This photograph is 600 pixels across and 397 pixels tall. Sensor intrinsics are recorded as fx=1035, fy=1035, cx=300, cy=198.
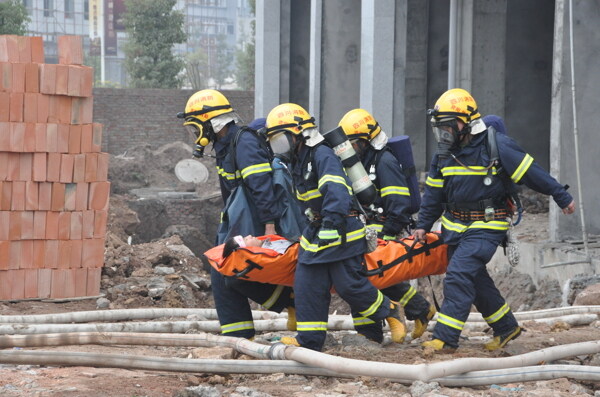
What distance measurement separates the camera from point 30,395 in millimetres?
5715

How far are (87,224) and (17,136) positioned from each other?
1.21 meters

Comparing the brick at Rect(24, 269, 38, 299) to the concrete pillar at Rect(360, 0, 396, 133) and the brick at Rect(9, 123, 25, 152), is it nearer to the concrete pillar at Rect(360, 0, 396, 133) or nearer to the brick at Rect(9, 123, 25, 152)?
the brick at Rect(9, 123, 25, 152)

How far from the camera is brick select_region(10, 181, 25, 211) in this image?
34.6ft

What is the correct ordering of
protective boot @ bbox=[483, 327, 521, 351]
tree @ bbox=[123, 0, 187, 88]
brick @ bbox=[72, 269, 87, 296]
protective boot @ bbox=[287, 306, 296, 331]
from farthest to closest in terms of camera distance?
tree @ bbox=[123, 0, 187, 88]
brick @ bbox=[72, 269, 87, 296]
protective boot @ bbox=[287, 306, 296, 331]
protective boot @ bbox=[483, 327, 521, 351]

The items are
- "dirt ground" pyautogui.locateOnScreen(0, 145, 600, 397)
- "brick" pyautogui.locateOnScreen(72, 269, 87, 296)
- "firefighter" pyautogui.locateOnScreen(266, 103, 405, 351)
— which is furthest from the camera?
"brick" pyautogui.locateOnScreen(72, 269, 87, 296)

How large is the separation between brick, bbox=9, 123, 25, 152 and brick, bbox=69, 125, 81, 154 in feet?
1.60

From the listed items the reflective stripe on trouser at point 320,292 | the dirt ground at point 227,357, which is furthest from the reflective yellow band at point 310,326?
the dirt ground at point 227,357

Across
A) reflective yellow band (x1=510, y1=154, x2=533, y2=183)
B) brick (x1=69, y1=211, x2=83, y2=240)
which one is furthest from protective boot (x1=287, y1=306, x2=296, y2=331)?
brick (x1=69, y1=211, x2=83, y2=240)

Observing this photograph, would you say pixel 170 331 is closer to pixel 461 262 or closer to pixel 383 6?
pixel 461 262

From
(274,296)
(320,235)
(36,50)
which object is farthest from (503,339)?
(36,50)

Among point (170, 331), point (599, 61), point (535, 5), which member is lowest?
point (170, 331)

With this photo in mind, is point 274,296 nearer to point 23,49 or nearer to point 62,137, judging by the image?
point 62,137

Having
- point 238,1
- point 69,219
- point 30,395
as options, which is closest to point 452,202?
A: point 30,395

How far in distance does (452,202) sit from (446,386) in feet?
5.83
